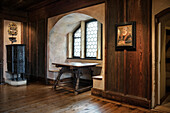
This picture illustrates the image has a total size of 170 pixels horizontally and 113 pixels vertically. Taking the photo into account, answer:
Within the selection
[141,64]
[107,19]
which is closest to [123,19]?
[107,19]

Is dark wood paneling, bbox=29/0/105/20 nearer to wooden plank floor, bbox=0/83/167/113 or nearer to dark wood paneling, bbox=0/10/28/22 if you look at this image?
dark wood paneling, bbox=0/10/28/22

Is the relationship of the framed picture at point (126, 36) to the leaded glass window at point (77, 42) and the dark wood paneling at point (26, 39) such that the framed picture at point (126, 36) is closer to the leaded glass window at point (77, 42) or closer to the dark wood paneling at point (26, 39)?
the leaded glass window at point (77, 42)

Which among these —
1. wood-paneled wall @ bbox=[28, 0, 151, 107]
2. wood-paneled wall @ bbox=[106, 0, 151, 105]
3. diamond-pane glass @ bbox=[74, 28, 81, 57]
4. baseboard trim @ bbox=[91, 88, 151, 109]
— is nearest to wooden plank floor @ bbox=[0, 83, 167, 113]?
baseboard trim @ bbox=[91, 88, 151, 109]

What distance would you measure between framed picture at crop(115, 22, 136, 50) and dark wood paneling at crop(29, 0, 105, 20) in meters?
0.98

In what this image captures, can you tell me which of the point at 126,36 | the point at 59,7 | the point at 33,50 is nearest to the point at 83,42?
the point at 59,7

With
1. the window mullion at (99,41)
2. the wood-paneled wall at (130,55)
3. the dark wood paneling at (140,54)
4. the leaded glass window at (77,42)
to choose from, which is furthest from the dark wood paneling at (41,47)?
the dark wood paneling at (140,54)

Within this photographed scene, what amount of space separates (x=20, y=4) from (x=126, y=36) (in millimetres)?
4375

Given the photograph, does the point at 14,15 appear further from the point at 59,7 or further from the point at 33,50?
the point at 59,7

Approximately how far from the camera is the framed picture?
10.6 feet

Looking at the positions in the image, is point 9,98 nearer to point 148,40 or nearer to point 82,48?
point 82,48

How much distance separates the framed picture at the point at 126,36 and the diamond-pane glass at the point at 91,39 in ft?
6.85

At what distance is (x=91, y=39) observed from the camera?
5.67m

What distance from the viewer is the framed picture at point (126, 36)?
3246 millimetres

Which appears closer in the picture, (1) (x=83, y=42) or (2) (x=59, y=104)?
(2) (x=59, y=104)
